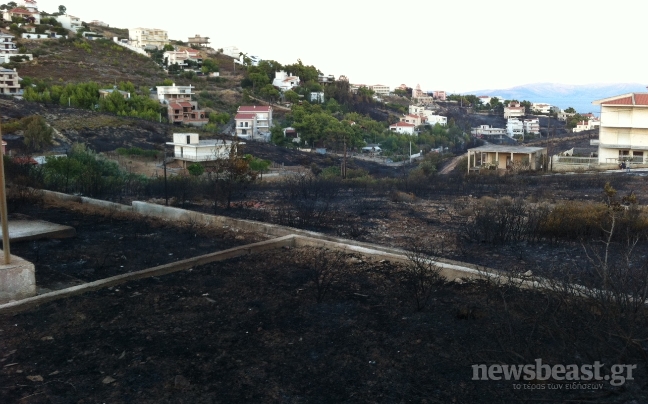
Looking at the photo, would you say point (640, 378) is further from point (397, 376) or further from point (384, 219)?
point (384, 219)

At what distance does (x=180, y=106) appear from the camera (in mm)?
65625

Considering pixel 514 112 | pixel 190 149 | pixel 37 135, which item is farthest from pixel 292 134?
pixel 514 112

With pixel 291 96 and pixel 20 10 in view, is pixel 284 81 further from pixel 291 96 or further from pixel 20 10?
pixel 20 10

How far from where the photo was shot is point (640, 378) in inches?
167

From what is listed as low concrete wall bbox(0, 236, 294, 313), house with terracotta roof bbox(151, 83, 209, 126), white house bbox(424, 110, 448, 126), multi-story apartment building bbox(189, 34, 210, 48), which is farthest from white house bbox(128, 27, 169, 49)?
low concrete wall bbox(0, 236, 294, 313)

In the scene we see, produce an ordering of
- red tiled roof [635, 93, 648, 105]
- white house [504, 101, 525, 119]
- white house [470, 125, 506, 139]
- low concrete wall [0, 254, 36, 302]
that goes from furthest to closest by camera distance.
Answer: white house [504, 101, 525, 119] → white house [470, 125, 506, 139] → red tiled roof [635, 93, 648, 105] → low concrete wall [0, 254, 36, 302]

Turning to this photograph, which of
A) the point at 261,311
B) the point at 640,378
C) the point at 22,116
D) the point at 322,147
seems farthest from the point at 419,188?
the point at 322,147

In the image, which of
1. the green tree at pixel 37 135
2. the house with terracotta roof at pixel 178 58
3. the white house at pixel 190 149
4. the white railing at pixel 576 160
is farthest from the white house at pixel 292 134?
the house with terracotta roof at pixel 178 58

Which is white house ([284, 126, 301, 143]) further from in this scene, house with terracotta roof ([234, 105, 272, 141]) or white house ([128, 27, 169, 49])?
white house ([128, 27, 169, 49])

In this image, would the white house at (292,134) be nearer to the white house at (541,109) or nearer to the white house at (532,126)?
the white house at (532,126)

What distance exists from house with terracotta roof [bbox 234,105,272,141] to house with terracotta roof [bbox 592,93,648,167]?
35.2 m

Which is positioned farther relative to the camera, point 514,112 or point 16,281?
point 514,112

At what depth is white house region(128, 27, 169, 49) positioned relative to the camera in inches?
4744

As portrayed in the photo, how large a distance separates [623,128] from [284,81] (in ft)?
207
